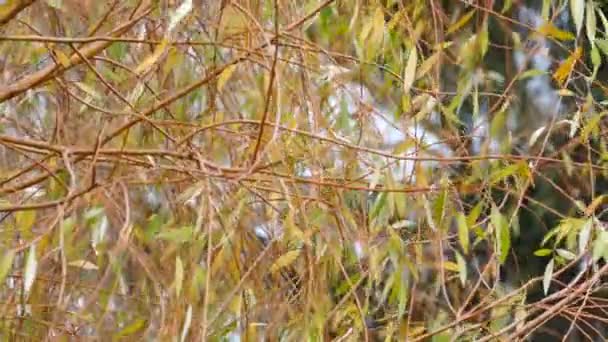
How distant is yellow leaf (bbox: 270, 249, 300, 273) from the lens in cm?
143

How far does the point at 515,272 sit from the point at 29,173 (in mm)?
1383

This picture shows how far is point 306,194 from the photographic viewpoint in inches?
59.1

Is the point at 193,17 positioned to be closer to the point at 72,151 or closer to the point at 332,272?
the point at 72,151

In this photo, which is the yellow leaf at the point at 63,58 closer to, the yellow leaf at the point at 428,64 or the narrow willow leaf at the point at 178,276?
the narrow willow leaf at the point at 178,276

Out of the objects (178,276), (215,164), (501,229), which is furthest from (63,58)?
(501,229)

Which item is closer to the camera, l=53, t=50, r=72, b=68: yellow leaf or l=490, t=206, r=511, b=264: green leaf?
l=53, t=50, r=72, b=68: yellow leaf

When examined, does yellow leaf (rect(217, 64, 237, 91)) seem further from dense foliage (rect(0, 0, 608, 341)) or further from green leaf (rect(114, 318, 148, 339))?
green leaf (rect(114, 318, 148, 339))

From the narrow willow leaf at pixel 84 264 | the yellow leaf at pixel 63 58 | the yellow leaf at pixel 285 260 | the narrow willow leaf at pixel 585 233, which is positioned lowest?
the narrow willow leaf at pixel 84 264

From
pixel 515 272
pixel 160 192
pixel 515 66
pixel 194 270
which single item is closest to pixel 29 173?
pixel 160 192

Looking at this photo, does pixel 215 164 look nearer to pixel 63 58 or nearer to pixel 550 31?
Answer: pixel 63 58

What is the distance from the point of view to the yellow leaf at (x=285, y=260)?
1.43 metres

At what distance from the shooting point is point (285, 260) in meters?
1.45

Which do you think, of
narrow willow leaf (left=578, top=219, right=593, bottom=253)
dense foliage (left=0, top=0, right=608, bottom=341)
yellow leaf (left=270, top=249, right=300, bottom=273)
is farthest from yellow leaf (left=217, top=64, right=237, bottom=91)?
narrow willow leaf (left=578, top=219, right=593, bottom=253)

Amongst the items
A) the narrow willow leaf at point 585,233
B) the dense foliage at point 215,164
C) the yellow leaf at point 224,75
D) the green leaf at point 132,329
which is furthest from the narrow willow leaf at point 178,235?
the narrow willow leaf at point 585,233
